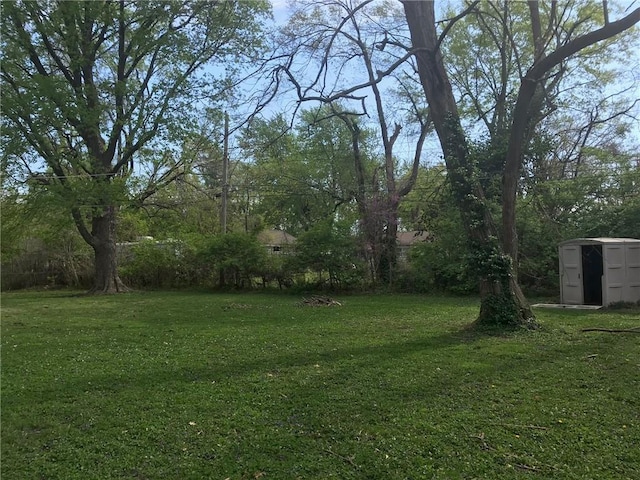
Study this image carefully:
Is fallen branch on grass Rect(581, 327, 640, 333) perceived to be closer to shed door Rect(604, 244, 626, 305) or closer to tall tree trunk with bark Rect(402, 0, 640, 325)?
tall tree trunk with bark Rect(402, 0, 640, 325)

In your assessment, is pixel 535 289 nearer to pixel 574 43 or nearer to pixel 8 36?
pixel 574 43

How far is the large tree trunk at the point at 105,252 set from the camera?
19781mm

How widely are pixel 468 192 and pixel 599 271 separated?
6173 millimetres

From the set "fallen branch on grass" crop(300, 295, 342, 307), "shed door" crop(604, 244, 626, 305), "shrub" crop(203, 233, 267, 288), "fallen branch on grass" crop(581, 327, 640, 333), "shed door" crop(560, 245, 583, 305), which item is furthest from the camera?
"shrub" crop(203, 233, 267, 288)

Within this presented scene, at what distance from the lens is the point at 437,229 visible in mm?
18141

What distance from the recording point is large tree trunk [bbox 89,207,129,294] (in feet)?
64.9

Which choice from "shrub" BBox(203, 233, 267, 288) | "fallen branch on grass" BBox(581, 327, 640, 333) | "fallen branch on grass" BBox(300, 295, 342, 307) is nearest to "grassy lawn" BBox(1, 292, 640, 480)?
"fallen branch on grass" BBox(581, 327, 640, 333)

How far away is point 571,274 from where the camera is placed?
12.7 metres

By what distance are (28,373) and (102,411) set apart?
2.04m

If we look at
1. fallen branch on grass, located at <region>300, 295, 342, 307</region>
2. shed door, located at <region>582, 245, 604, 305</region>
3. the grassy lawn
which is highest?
shed door, located at <region>582, 245, 604, 305</region>

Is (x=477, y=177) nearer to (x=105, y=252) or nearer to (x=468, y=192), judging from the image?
(x=468, y=192)

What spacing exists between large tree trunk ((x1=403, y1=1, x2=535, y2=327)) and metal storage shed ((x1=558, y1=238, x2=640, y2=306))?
4.41 m

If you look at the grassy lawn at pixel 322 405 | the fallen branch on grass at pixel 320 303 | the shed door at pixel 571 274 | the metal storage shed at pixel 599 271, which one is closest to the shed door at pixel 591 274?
the metal storage shed at pixel 599 271

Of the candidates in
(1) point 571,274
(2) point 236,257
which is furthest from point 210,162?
(1) point 571,274
